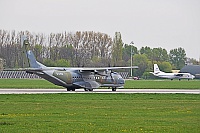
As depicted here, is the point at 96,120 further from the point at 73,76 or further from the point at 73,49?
the point at 73,49

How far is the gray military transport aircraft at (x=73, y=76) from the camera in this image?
62344 millimetres

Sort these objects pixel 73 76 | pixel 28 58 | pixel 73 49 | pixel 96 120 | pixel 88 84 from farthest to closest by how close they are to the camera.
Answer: pixel 73 49, pixel 28 58, pixel 88 84, pixel 73 76, pixel 96 120

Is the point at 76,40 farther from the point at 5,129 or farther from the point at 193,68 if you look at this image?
the point at 5,129

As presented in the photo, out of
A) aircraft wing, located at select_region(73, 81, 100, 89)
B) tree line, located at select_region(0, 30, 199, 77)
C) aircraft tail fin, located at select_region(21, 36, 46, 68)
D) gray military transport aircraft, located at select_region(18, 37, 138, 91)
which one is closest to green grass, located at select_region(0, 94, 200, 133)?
gray military transport aircraft, located at select_region(18, 37, 138, 91)

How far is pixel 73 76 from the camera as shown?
63500mm

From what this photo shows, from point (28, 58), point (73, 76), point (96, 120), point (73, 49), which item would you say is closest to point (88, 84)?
point (73, 76)

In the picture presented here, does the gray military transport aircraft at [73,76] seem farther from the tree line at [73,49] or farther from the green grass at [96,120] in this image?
the tree line at [73,49]

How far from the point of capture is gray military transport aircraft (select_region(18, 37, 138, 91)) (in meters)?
62.3

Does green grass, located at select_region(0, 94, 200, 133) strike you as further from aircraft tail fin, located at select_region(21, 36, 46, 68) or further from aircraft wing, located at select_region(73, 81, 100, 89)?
aircraft tail fin, located at select_region(21, 36, 46, 68)

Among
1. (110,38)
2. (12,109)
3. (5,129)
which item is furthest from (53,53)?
(5,129)

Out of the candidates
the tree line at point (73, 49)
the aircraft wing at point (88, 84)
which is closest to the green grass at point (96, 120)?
the aircraft wing at point (88, 84)

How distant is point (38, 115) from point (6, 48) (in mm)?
140582

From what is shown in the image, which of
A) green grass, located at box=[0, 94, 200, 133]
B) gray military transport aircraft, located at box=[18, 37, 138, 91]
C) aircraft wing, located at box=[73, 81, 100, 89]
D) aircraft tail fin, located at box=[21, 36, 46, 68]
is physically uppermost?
aircraft tail fin, located at box=[21, 36, 46, 68]

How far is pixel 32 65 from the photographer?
6397 centimetres
